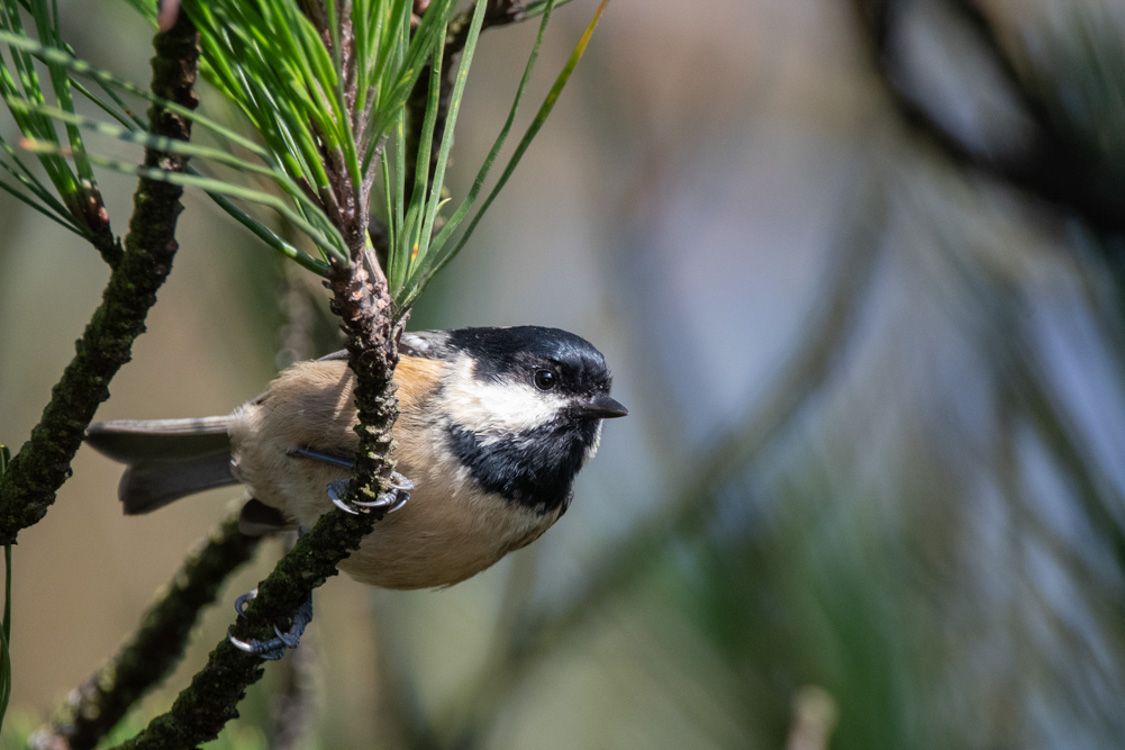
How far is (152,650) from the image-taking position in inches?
49.6

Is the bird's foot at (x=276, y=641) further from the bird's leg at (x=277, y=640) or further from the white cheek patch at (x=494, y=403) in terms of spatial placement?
the white cheek patch at (x=494, y=403)

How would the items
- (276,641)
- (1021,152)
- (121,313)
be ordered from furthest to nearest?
(1021,152) < (276,641) < (121,313)

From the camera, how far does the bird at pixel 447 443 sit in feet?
4.28

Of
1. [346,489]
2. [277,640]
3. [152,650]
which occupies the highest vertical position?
[346,489]

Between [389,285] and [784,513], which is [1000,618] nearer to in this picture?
[784,513]

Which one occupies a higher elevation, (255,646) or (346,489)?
(346,489)

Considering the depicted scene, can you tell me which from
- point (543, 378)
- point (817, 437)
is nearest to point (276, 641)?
point (543, 378)

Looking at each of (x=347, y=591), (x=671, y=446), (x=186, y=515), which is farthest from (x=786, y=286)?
(x=186, y=515)

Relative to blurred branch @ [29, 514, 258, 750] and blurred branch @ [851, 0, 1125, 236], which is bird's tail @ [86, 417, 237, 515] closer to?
blurred branch @ [29, 514, 258, 750]

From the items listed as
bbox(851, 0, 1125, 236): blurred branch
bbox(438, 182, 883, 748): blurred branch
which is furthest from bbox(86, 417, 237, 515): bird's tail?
bbox(851, 0, 1125, 236): blurred branch

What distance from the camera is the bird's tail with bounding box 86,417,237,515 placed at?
5.48 feet

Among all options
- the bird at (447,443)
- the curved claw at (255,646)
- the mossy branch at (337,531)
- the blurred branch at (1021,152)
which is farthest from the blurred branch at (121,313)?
the blurred branch at (1021,152)

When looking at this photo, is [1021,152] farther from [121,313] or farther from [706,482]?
[121,313]

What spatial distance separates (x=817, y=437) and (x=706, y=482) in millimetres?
180
